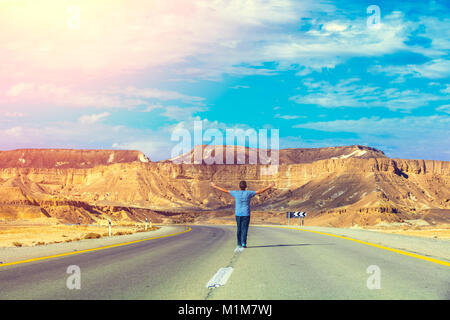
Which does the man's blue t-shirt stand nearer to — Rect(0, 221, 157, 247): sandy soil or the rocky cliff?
Rect(0, 221, 157, 247): sandy soil

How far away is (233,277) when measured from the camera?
8.62m

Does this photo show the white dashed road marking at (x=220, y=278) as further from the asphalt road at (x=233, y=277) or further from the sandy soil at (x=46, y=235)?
the sandy soil at (x=46, y=235)

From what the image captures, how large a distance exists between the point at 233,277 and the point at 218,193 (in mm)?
155577

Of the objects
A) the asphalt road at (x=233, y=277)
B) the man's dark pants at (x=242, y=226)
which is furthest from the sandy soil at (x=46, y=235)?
the asphalt road at (x=233, y=277)

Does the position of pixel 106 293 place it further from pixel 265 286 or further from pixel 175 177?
pixel 175 177

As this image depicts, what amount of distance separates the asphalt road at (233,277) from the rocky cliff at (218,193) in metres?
77.0

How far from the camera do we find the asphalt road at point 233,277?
22.7 feet

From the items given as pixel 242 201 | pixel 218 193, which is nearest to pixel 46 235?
pixel 242 201

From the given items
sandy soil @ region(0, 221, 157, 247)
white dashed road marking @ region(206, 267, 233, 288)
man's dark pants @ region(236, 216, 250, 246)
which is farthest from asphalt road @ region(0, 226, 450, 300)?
sandy soil @ region(0, 221, 157, 247)

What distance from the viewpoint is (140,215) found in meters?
112

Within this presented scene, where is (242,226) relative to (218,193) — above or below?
above

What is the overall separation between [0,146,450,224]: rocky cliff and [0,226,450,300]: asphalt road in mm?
77010

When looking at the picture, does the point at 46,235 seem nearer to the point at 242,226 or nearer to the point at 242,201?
the point at 242,226
